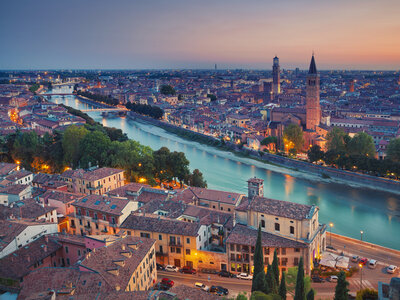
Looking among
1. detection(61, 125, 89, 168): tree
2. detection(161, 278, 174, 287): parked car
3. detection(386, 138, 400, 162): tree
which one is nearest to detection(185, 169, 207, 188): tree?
detection(61, 125, 89, 168): tree

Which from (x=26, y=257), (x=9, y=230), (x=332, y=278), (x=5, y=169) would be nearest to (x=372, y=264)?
(x=332, y=278)

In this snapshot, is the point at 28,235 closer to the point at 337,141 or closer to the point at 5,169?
the point at 5,169

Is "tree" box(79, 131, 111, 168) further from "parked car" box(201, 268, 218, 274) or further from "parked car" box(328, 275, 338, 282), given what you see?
"parked car" box(328, 275, 338, 282)

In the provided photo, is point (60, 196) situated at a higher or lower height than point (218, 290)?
higher

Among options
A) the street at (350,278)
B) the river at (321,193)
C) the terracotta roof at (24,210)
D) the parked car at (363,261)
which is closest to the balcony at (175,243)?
the street at (350,278)

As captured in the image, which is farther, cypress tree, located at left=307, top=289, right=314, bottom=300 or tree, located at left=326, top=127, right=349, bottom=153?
tree, located at left=326, top=127, right=349, bottom=153

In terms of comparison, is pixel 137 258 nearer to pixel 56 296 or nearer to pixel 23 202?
pixel 56 296
